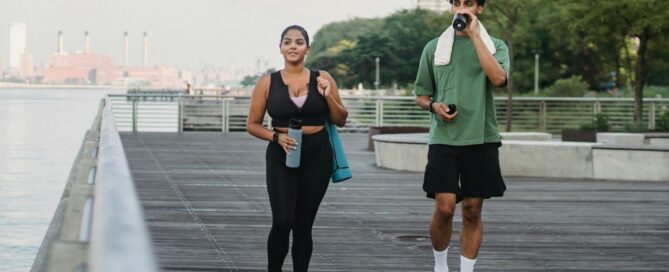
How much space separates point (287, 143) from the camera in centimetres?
714

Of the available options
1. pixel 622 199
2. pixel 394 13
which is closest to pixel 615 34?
pixel 622 199

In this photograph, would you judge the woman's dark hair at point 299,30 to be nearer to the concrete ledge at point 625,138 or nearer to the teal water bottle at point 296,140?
the teal water bottle at point 296,140

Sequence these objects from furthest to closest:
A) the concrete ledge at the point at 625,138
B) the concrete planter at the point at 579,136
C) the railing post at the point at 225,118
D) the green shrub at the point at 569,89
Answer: the green shrub at the point at 569,89, the railing post at the point at 225,118, the concrete planter at the point at 579,136, the concrete ledge at the point at 625,138

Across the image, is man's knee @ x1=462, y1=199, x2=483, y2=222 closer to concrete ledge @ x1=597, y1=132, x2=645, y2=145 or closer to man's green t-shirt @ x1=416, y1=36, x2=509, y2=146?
man's green t-shirt @ x1=416, y1=36, x2=509, y2=146

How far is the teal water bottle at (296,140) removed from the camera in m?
7.11

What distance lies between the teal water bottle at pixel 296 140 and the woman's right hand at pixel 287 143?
0.04ft

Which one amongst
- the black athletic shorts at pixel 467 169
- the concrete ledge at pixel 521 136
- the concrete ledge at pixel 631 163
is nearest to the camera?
the black athletic shorts at pixel 467 169

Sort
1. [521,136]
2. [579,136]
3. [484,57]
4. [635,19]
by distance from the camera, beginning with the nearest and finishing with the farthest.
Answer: [484,57], [521,136], [579,136], [635,19]

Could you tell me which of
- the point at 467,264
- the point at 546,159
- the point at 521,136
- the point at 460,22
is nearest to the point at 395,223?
the point at 467,264

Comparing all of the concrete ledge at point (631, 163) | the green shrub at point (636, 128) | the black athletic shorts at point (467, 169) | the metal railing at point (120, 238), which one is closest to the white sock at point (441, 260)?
the black athletic shorts at point (467, 169)

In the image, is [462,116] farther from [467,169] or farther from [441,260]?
[441,260]

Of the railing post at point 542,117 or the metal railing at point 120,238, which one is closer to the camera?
the metal railing at point 120,238

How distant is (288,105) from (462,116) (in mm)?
902

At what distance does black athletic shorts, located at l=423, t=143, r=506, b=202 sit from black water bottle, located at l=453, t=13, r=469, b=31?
2.25ft
